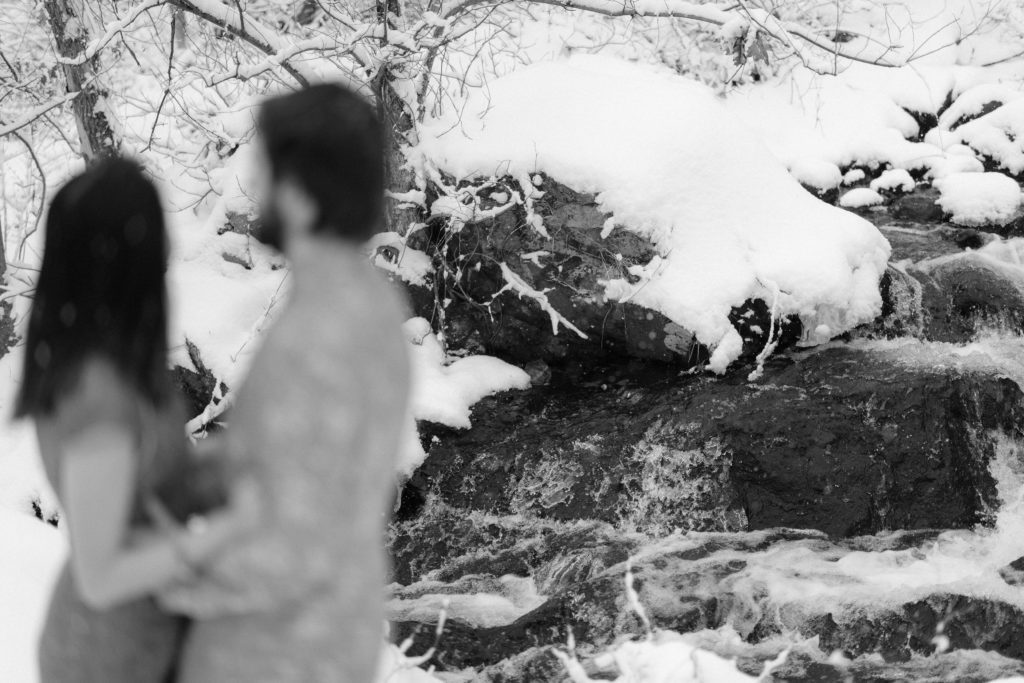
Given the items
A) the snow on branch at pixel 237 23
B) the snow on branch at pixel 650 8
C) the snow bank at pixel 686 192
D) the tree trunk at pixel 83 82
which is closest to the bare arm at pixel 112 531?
the snow on branch at pixel 237 23

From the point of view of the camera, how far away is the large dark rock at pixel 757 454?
5074 mm

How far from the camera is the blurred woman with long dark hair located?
110 centimetres

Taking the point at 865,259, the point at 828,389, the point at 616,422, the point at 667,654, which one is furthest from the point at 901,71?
the point at 667,654

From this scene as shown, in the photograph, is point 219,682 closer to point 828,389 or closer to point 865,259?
point 828,389

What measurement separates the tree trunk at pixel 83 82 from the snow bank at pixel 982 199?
268 inches

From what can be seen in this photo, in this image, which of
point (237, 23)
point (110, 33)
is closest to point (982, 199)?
point (237, 23)

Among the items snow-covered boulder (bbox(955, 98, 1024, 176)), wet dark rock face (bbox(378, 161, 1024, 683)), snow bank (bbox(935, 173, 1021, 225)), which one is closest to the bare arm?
wet dark rock face (bbox(378, 161, 1024, 683))

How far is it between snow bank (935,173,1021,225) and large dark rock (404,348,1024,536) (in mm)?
2744

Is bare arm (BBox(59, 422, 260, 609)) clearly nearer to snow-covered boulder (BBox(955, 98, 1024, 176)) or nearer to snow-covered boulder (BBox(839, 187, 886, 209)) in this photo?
snow-covered boulder (BBox(839, 187, 886, 209))

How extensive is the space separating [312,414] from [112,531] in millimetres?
290

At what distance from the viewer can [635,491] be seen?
17.1 feet

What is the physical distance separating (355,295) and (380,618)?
456mm

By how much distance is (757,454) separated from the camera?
206 inches

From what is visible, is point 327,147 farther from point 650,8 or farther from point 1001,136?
point 1001,136
